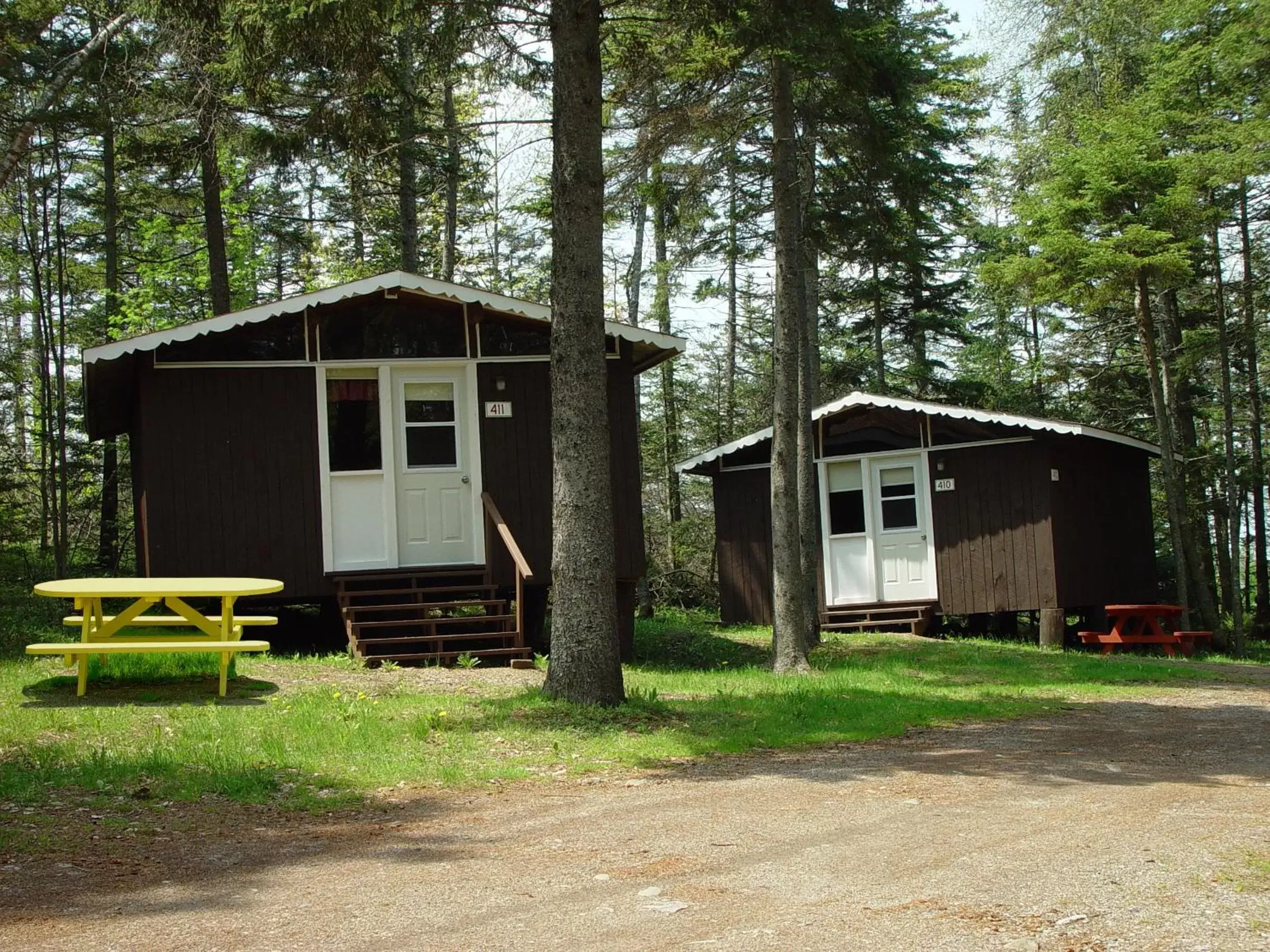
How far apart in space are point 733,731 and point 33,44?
548 inches

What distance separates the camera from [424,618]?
1213cm

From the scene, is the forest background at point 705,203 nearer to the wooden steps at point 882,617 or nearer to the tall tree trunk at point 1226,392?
the tall tree trunk at point 1226,392

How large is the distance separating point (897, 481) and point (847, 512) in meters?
0.88

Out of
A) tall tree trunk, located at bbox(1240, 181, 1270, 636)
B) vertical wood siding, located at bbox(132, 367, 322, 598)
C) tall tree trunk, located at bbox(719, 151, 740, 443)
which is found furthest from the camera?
tall tree trunk, located at bbox(719, 151, 740, 443)

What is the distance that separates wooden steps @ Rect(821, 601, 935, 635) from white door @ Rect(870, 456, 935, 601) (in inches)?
4.6

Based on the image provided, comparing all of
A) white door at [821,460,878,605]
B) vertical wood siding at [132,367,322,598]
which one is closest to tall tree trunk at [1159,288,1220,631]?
white door at [821,460,878,605]

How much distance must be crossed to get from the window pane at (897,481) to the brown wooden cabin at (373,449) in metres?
5.66

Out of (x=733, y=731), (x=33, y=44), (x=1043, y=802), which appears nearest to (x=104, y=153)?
(x=33, y=44)

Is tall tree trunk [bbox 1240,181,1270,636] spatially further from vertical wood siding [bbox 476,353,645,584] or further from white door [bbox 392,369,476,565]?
white door [bbox 392,369,476,565]

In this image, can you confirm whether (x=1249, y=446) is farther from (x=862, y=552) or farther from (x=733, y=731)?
(x=733, y=731)

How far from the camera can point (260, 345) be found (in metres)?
12.8

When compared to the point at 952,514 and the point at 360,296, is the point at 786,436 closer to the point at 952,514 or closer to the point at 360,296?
the point at 360,296

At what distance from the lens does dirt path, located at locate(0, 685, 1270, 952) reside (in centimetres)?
396

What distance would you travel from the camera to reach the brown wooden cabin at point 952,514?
1658 centimetres
